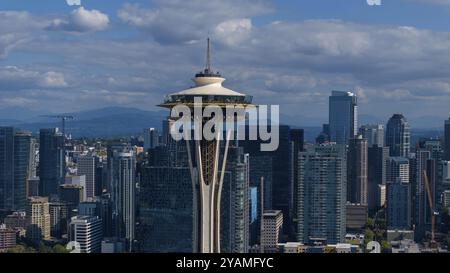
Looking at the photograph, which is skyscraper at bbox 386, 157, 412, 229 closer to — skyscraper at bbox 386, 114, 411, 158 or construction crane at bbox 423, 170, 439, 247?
skyscraper at bbox 386, 114, 411, 158

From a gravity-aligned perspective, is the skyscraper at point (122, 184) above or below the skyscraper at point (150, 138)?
below

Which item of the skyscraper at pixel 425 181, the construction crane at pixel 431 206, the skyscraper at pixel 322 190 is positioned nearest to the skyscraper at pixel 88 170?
the skyscraper at pixel 322 190

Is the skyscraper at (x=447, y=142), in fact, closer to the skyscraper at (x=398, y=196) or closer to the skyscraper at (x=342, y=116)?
the skyscraper at (x=398, y=196)

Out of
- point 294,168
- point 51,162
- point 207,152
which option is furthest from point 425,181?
point 207,152

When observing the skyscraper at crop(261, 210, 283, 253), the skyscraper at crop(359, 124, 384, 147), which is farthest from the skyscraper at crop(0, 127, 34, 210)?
the skyscraper at crop(359, 124, 384, 147)
